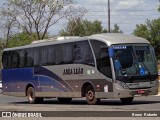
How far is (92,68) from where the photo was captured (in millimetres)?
24688

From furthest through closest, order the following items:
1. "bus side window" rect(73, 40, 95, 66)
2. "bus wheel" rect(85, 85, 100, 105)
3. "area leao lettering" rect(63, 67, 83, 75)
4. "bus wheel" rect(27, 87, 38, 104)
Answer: "bus wheel" rect(27, 87, 38, 104) → "area leao lettering" rect(63, 67, 83, 75) → "bus side window" rect(73, 40, 95, 66) → "bus wheel" rect(85, 85, 100, 105)

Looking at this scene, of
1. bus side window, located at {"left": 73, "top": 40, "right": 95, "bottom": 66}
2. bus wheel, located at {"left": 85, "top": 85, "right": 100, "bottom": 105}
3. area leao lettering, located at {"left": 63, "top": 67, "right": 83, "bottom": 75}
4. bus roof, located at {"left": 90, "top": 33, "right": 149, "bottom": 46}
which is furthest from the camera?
area leao lettering, located at {"left": 63, "top": 67, "right": 83, "bottom": 75}

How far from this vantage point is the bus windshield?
23.7m

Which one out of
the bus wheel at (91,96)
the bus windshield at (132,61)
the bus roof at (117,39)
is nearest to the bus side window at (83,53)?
the bus roof at (117,39)

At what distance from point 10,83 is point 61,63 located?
5906 millimetres

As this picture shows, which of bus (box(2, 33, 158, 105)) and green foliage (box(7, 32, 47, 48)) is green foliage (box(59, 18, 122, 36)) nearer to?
green foliage (box(7, 32, 47, 48))

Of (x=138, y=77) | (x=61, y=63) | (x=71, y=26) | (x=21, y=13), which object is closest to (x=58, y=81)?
(x=61, y=63)

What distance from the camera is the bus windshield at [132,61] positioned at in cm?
2366

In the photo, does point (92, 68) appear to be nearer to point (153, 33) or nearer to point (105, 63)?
point (105, 63)

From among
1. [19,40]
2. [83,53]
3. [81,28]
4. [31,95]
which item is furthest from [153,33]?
[83,53]

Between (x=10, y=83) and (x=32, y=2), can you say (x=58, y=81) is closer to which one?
(x=10, y=83)

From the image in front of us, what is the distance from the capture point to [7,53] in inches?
1273

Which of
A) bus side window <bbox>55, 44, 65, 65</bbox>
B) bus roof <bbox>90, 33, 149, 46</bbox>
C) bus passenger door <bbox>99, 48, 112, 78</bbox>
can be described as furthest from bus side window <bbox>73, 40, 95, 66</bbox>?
bus side window <bbox>55, 44, 65, 65</bbox>

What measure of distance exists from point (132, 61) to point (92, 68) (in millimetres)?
2092
